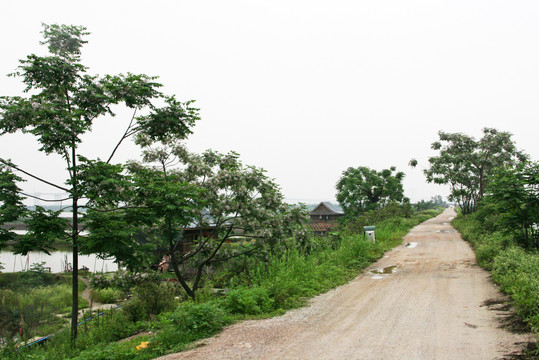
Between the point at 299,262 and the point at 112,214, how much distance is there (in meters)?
5.45

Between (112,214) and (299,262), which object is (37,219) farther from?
(299,262)

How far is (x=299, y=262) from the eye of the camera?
1045 centimetres

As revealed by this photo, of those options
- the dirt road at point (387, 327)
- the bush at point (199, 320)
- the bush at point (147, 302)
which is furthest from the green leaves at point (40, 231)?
the dirt road at point (387, 327)

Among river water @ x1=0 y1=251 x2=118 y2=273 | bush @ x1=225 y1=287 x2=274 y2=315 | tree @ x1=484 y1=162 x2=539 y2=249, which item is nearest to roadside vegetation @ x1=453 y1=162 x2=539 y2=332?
tree @ x1=484 y1=162 x2=539 y2=249

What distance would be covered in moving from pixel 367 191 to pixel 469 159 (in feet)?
45.0

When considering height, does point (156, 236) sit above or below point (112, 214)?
below

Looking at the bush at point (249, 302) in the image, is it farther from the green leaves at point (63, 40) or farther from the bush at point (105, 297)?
the bush at point (105, 297)

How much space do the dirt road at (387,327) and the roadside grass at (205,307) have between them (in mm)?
417

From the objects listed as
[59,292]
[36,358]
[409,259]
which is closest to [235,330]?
[36,358]

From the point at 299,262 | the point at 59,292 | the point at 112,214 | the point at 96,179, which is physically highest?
the point at 96,179

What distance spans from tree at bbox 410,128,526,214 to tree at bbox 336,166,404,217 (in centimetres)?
705

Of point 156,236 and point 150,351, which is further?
point 156,236

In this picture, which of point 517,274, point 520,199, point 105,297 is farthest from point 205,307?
point 105,297

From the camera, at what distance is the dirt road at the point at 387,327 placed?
5.00 m
